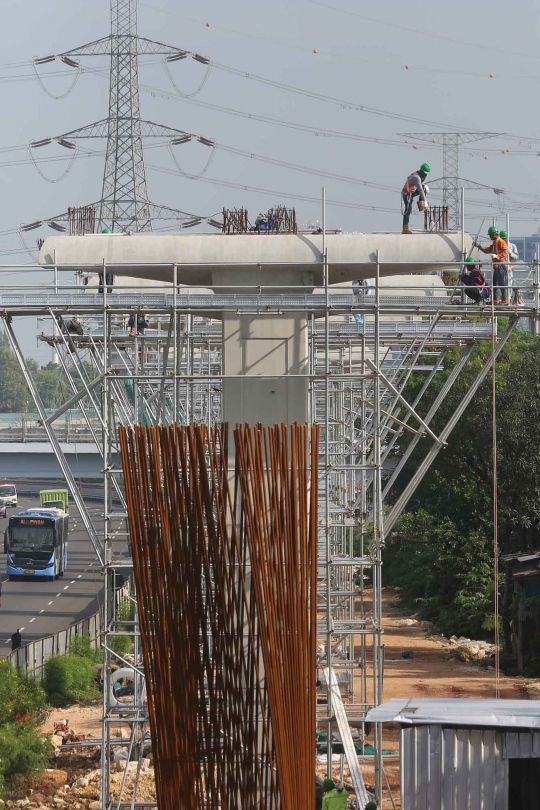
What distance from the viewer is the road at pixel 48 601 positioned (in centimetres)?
3294

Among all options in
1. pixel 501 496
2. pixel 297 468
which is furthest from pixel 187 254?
pixel 501 496

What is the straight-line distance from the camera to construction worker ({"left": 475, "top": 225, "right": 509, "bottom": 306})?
1611 cm

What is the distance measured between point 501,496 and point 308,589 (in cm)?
1927

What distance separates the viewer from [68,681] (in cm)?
2517

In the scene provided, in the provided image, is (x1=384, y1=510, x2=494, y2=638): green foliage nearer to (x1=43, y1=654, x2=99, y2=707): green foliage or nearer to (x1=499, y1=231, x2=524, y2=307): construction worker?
(x1=43, y1=654, x2=99, y2=707): green foliage

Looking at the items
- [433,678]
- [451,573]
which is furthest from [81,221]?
[451,573]

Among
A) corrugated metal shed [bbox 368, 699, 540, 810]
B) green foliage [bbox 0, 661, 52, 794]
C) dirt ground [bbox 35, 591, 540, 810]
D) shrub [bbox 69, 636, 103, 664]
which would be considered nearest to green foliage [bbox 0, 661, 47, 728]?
green foliage [bbox 0, 661, 52, 794]

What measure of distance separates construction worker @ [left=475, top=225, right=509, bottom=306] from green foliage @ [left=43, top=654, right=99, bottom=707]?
A: 12.8m

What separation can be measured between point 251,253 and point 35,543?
30023 millimetres

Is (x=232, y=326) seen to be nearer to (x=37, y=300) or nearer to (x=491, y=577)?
(x=37, y=300)

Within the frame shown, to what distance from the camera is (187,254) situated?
1538cm

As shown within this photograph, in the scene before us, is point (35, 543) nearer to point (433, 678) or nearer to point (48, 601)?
point (48, 601)

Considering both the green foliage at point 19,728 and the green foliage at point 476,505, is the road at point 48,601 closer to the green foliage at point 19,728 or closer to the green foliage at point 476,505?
the green foliage at point 19,728

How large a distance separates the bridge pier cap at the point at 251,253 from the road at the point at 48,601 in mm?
15171
